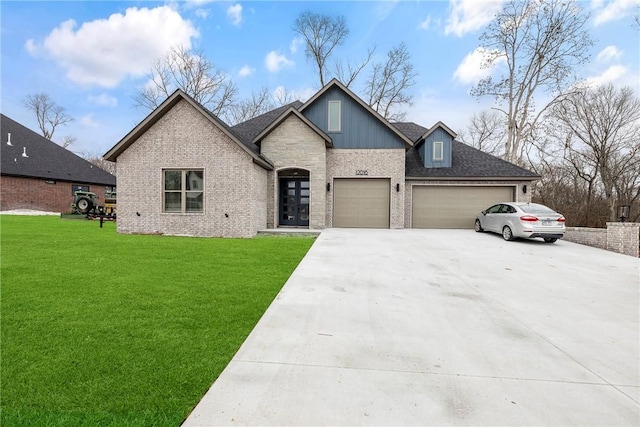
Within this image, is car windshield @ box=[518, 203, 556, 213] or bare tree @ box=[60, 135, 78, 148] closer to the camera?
car windshield @ box=[518, 203, 556, 213]

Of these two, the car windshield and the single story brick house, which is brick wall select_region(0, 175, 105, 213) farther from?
the car windshield

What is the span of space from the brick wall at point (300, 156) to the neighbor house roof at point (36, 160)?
966 inches

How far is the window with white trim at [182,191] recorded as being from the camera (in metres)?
12.3

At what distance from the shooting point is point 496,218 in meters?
12.6

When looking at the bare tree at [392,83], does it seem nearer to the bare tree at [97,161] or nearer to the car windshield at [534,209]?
the car windshield at [534,209]

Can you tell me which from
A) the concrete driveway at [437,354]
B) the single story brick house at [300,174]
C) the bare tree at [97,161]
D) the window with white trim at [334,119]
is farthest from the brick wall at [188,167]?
the bare tree at [97,161]

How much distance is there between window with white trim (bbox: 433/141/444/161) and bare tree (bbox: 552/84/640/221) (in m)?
14.2

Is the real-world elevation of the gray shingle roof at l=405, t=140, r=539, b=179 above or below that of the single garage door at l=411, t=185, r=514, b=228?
above

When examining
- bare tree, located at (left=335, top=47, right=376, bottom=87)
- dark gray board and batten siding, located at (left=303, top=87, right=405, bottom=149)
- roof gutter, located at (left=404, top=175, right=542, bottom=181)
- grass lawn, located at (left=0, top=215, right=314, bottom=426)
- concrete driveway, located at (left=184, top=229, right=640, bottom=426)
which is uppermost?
bare tree, located at (left=335, top=47, right=376, bottom=87)

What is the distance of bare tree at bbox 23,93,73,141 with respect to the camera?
128 feet

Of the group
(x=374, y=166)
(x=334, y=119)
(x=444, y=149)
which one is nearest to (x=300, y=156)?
(x=334, y=119)

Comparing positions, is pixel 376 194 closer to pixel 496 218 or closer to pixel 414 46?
pixel 496 218

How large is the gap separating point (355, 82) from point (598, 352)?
29732 millimetres

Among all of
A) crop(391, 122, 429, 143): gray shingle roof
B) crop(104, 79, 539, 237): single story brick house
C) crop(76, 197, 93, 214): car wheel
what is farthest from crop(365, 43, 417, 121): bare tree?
crop(76, 197, 93, 214): car wheel
